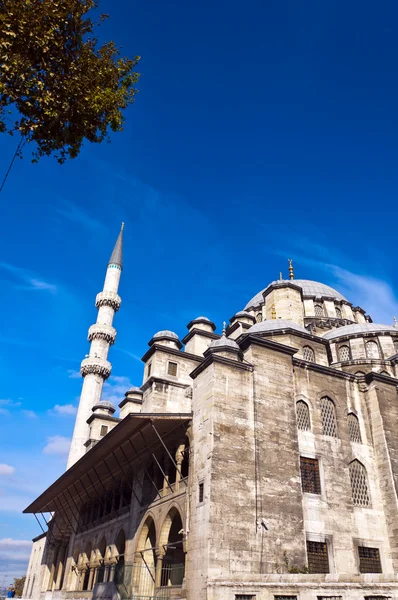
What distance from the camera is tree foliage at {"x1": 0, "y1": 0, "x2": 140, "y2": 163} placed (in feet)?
22.1

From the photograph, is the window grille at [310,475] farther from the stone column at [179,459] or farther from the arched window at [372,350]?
the arched window at [372,350]

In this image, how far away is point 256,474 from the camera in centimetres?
1498

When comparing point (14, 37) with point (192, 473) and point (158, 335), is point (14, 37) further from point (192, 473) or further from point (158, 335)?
point (158, 335)

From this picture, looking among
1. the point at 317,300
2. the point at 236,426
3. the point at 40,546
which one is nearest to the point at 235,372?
the point at 236,426

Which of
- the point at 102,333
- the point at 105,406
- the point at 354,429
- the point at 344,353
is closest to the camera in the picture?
the point at 354,429

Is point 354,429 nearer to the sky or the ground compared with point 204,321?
nearer to the ground

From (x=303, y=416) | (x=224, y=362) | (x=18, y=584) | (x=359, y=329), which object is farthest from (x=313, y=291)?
(x=18, y=584)

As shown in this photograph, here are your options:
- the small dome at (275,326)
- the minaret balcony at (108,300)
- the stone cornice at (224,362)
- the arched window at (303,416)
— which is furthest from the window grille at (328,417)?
the minaret balcony at (108,300)

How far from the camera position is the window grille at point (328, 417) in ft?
59.3

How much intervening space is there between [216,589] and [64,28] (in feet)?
43.0

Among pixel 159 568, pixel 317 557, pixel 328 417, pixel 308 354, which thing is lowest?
pixel 159 568

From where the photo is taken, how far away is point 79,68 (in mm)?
7453

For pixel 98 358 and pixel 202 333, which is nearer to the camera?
pixel 202 333

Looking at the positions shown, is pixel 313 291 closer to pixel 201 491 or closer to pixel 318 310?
pixel 318 310
